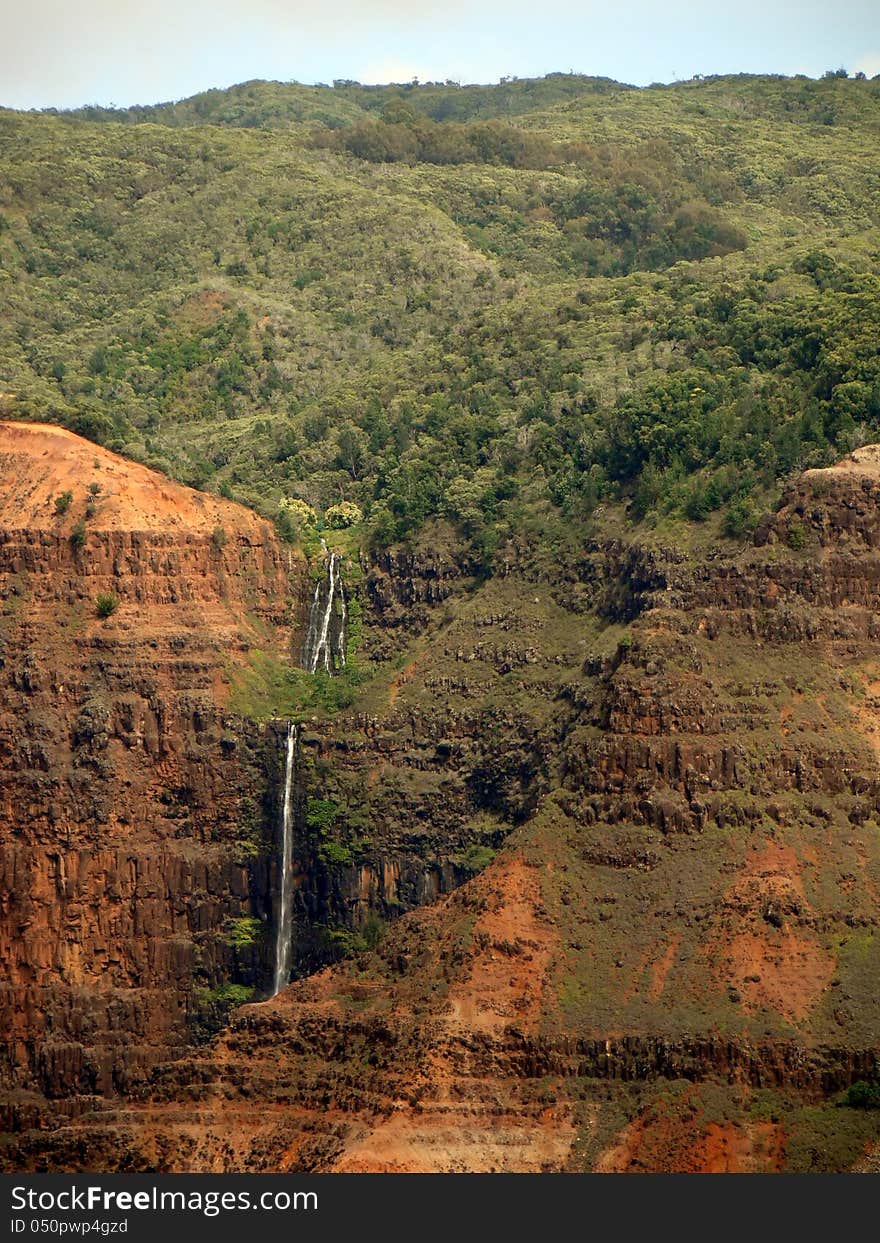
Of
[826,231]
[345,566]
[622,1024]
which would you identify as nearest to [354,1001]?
[622,1024]

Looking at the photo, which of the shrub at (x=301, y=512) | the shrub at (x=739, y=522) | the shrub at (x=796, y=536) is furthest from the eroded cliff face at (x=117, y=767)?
the shrub at (x=796, y=536)

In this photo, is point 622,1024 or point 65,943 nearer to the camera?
point 622,1024

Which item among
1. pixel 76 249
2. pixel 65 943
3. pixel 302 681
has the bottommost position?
pixel 65 943

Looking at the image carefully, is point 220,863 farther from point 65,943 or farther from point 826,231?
point 826,231

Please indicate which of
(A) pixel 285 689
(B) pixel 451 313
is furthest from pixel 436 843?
(B) pixel 451 313

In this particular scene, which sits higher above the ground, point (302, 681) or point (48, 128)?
point (48, 128)

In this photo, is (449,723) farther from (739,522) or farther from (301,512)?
(301,512)

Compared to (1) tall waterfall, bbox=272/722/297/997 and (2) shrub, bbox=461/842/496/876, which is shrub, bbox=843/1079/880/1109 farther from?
(1) tall waterfall, bbox=272/722/297/997
